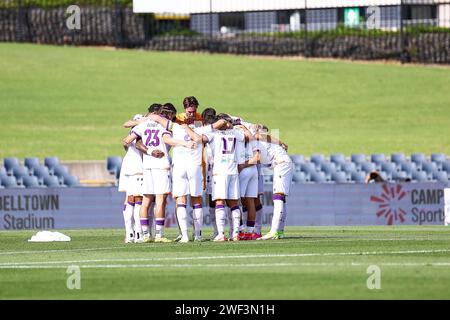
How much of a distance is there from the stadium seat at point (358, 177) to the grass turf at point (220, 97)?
6367 mm

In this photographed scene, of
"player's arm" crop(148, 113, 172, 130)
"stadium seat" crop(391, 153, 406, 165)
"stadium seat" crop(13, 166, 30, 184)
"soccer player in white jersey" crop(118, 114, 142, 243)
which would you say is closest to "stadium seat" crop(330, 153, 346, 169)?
"stadium seat" crop(391, 153, 406, 165)

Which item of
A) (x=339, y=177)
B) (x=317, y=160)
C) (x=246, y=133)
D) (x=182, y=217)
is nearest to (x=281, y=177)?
(x=246, y=133)

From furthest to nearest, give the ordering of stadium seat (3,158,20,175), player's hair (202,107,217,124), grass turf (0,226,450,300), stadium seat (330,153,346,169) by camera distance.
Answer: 1. stadium seat (330,153,346,169)
2. stadium seat (3,158,20,175)
3. player's hair (202,107,217,124)
4. grass turf (0,226,450,300)

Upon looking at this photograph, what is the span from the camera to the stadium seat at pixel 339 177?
36062 mm

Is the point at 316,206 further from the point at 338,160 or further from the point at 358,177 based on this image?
the point at 338,160

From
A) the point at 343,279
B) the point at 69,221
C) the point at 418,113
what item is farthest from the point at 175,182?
the point at 418,113

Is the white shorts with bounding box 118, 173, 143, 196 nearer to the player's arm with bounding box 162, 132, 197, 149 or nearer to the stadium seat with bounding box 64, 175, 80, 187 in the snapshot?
the player's arm with bounding box 162, 132, 197, 149

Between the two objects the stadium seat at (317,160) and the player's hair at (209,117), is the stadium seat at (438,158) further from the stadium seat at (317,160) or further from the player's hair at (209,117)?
the player's hair at (209,117)

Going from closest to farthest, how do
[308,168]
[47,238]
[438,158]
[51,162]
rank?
[47,238] → [51,162] → [308,168] → [438,158]

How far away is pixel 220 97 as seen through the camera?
49844 millimetres

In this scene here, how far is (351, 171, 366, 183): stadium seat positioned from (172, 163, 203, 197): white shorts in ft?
51.1

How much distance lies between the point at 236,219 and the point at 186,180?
3.53ft

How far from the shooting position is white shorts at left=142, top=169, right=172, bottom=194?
21047 millimetres
